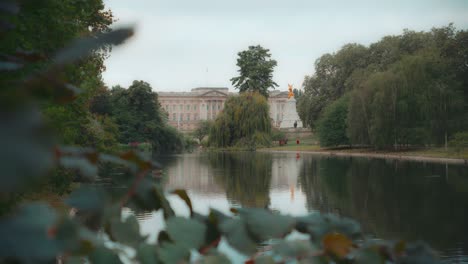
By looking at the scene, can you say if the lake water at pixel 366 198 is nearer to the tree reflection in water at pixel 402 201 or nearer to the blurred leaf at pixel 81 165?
the tree reflection in water at pixel 402 201

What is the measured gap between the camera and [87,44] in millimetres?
681

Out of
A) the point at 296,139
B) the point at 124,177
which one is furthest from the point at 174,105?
the point at 124,177

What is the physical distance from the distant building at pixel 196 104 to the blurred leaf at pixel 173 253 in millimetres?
95145

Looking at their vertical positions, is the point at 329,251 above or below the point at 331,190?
above

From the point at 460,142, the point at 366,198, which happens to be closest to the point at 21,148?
the point at 366,198

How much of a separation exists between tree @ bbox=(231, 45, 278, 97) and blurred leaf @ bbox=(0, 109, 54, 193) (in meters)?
57.9

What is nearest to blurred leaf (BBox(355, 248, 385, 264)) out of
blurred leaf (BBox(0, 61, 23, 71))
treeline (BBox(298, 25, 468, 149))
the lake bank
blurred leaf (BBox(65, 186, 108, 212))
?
blurred leaf (BBox(65, 186, 108, 212))

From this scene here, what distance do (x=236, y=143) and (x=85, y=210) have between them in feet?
141

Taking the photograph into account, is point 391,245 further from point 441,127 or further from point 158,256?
point 441,127

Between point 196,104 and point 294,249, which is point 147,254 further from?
point 196,104

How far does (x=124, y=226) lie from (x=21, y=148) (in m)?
0.38

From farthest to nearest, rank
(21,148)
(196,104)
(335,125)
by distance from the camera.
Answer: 1. (196,104)
2. (335,125)
3. (21,148)

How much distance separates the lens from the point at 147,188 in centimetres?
78

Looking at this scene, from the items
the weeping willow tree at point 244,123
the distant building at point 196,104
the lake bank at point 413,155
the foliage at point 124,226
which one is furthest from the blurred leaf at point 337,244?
the distant building at point 196,104
